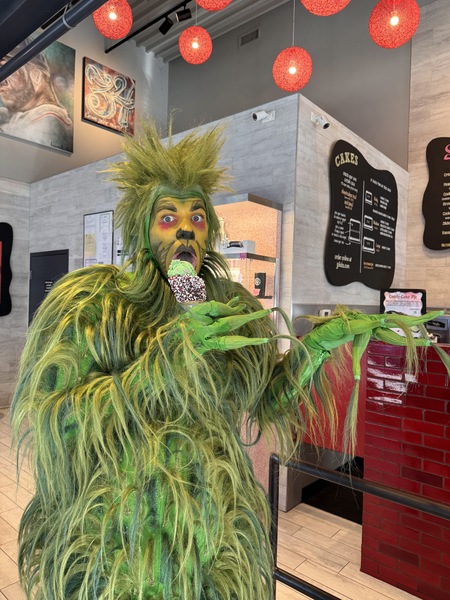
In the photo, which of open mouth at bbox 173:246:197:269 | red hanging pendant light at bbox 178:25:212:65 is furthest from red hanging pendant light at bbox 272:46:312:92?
open mouth at bbox 173:246:197:269

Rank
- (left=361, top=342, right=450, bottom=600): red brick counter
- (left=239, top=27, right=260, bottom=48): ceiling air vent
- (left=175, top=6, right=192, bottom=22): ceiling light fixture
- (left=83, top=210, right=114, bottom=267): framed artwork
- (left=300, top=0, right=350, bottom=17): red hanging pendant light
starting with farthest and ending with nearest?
(left=239, top=27, right=260, bottom=48): ceiling air vent, (left=175, top=6, right=192, bottom=22): ceiling light fixture, (left=83, top=210, right=114, bottom=267): framed artwork, (left=300, top=0, right=350, bottom=17): red hanging pendant light, (left=361, top=342, right=450, bottom=600): red brick counter

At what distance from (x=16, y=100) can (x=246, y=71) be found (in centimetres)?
330

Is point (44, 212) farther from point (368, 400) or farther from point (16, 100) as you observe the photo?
point (368, 400)

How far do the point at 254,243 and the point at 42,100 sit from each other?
371 centimetres

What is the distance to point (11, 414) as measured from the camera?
793 mm

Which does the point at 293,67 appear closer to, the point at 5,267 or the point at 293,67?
the point at 293,67

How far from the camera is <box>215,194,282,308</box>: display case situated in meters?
2.60

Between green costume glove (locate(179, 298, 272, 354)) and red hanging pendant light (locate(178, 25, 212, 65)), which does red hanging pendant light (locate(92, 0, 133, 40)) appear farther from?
green costume glove (locate(179, 298, 272, 354))

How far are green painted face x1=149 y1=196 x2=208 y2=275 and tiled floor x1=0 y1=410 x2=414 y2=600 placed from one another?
5.05ft

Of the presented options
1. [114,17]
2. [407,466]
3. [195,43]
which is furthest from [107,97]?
[407,466]

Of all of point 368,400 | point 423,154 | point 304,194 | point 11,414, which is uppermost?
point 423,154

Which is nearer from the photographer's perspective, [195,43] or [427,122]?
[195,43]

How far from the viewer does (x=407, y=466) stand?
2102 mm

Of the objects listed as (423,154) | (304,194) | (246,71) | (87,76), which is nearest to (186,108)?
(246,71)
